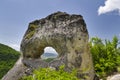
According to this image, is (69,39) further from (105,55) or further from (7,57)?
(7,57)

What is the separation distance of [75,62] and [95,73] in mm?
2157

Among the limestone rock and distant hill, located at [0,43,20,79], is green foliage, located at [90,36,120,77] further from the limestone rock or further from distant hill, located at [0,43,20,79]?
distant hill, located at [0,43,20,79]

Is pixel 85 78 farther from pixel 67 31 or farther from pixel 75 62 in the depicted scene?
pixel 67 31

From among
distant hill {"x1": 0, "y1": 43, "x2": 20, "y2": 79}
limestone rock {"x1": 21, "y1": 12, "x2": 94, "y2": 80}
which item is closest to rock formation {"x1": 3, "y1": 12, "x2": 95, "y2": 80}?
limestone rock {"x1": 21, "y1": 12, "x2": 94, "y2": 80}

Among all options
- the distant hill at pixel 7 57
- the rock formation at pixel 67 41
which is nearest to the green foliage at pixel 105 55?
the rock formation at pixel 67 41

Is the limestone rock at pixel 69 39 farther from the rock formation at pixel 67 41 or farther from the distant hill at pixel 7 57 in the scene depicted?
the distant hill at pixel 7 57

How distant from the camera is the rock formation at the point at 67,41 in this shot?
20328mm

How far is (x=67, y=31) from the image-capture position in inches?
810

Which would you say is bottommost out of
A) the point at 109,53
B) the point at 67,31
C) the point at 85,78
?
the point at 85,78

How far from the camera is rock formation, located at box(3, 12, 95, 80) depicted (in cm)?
2033

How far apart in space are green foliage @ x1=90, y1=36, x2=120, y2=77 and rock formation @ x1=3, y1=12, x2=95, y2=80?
2211mm

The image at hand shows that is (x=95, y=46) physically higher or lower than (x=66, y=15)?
lower

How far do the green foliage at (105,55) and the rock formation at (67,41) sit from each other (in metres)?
2.21

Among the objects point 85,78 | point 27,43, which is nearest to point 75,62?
point 85,78
